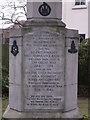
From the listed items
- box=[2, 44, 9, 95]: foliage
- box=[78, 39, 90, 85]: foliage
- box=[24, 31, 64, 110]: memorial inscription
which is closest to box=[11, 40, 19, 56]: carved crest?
box=[24, 31, 64, 110]: memorial inscription

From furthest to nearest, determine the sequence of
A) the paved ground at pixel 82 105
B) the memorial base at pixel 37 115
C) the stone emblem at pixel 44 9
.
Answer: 1. the paved ground at pixel 82 105
2. the stone emblem at pixel 44 9
3. the memorial base at pixel 37 115

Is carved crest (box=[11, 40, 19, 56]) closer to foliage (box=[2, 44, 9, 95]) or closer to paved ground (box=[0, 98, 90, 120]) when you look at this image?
paved ground (box=[0, 98, 90, 120])

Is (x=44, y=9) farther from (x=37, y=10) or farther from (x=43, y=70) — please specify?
(x=43, y=70)

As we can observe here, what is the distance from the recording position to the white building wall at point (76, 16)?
21922mm

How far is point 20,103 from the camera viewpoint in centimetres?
786

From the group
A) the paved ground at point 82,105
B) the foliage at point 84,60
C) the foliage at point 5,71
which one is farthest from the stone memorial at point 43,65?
the foliage at point 84,60

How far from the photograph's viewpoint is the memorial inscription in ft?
25.6

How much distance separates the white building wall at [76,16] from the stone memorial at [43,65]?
46.1 ft

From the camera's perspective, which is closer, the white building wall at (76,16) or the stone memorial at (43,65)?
the stone memorial at (43,65)

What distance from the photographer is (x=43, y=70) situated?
7844 mm

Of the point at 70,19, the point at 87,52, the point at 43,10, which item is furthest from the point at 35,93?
the point at 70,19

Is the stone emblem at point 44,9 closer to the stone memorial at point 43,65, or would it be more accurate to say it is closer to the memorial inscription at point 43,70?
the stone memorial at point 43,65

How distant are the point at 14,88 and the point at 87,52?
7.32 meters

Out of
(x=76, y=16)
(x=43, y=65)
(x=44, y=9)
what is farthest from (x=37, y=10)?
(x=76, y=16)
